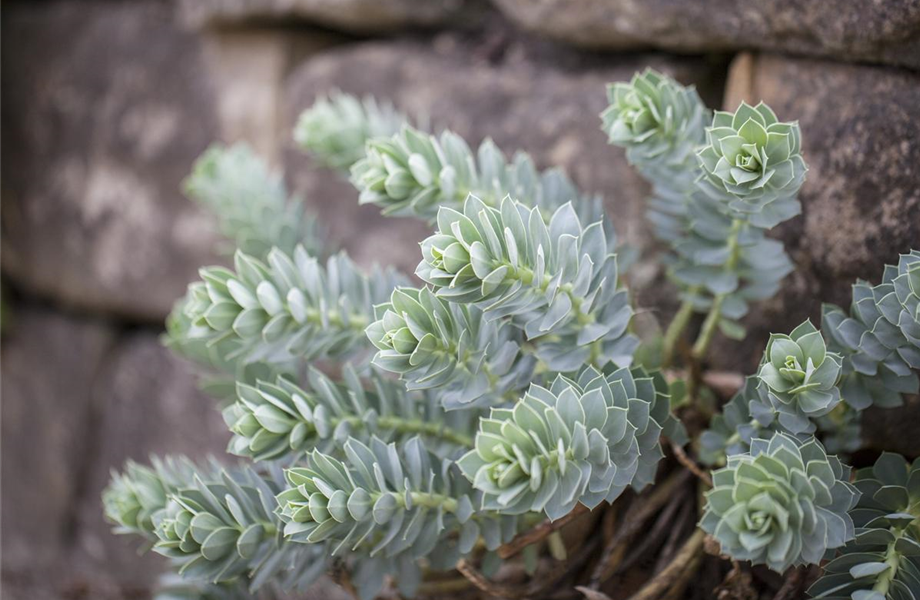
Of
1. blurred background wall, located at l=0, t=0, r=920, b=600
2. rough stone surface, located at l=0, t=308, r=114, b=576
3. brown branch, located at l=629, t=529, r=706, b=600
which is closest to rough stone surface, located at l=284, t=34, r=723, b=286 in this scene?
blurred background wall, located at l=0, t=0, r=920, b=600

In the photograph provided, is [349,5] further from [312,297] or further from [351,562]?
[351,562]

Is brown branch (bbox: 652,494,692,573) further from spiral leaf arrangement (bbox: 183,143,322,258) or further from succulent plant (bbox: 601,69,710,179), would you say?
spiral leaf arrangement (bbox: 183,143,322,258)

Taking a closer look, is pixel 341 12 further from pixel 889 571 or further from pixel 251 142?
pixel 889 571

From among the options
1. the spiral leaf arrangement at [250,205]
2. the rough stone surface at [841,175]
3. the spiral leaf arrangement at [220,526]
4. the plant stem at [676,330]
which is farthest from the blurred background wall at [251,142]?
the spiral leaf arrangement at [220,526]

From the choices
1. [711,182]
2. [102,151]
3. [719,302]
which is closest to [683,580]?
[719,302]

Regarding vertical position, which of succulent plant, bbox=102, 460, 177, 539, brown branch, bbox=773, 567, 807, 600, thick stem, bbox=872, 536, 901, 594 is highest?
thick stem, bbox=872, 536, 901, 594

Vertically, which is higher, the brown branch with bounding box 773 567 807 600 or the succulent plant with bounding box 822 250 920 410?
the succulent plant with bounding box 822 250 920 410
